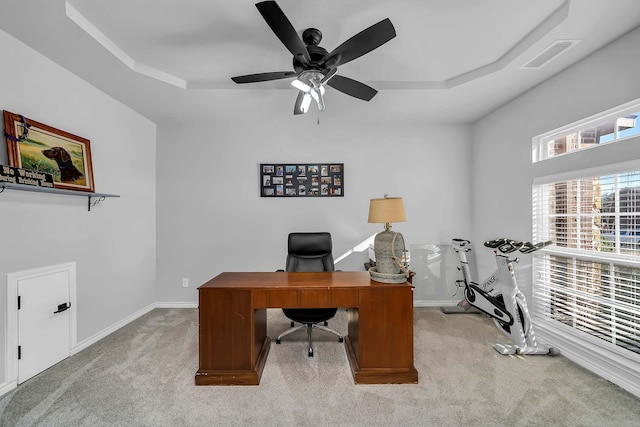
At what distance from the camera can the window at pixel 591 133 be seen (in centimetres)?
199

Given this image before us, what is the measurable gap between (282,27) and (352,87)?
2.57 ft

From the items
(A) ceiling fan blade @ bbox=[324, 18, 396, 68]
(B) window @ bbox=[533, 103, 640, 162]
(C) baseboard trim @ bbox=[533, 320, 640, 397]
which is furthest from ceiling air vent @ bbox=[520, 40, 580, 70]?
(C) baseboard trim @ bbox=[533, 320, 640, 397]

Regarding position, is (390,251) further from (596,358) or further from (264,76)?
(596,358)

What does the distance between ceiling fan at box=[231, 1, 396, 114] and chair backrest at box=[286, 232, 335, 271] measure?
1327 mm

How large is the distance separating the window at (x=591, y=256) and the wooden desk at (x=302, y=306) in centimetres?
158

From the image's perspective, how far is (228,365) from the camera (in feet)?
6.64

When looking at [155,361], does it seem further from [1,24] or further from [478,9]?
[478,9]

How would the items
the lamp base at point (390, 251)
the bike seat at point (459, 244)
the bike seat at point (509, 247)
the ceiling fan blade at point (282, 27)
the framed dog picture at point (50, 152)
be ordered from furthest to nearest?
the bike seat at point (459, 244)
the bike seat at point (509, 247)
the lamp base at point (390, 251)
the framed dog picture at point (50, 152)
the ceiling fan blade at point (282, 27)

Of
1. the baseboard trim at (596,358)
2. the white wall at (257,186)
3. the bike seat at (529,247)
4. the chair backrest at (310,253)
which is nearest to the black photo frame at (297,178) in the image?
the white wall at (257,186)

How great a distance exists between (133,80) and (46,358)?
8.32 ft

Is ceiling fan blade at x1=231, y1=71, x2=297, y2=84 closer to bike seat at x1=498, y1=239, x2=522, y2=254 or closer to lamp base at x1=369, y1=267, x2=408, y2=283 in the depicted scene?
lamp base at x1=369, y1=267, x2=408, y2=283

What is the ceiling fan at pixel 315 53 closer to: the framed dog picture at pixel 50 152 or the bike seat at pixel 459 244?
the framed dog picture at pixel 50 152

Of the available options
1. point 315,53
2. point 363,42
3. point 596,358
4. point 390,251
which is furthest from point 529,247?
point 315,53

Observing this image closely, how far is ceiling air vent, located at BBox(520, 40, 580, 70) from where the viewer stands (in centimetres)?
201
